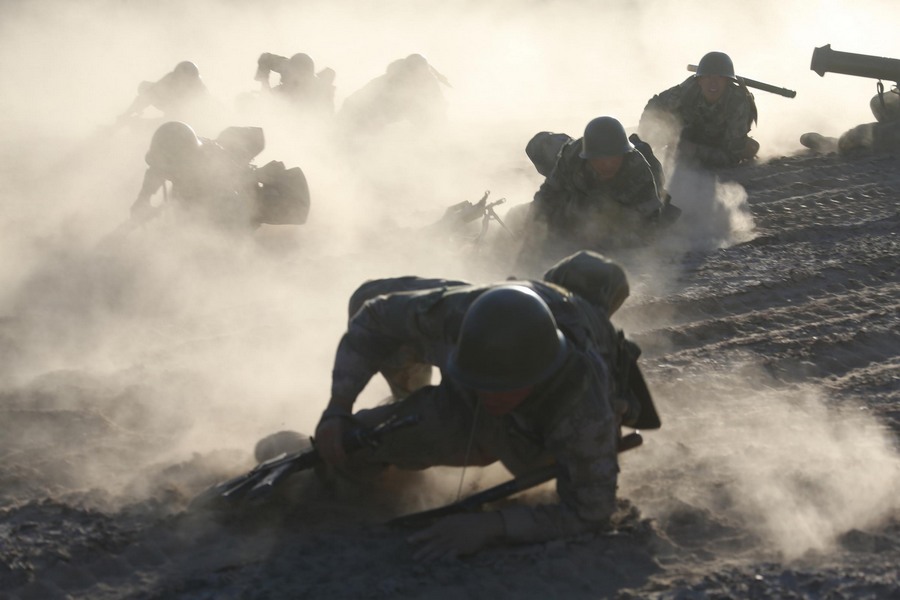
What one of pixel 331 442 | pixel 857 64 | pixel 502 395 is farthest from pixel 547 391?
pixel 857 64

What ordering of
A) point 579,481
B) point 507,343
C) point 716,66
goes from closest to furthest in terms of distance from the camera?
point 507,343
point 579,481
point 716,66

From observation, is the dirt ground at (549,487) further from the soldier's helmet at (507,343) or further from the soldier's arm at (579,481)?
the soldier's helmet at (507,343)

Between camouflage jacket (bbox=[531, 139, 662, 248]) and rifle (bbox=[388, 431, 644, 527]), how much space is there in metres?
4.07

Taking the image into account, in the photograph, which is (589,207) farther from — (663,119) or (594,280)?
(594,280)

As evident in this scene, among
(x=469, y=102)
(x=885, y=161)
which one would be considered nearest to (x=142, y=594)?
(x=885, y=161)

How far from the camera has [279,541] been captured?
4.29 meters

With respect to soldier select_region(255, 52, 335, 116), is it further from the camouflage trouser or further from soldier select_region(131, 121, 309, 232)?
the camouflage trouser

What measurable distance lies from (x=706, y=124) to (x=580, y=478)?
6.99 metres

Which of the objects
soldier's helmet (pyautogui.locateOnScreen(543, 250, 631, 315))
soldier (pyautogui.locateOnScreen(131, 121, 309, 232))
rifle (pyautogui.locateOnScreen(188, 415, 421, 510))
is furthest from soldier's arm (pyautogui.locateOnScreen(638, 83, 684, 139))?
rifle (pyautogui.locateOnScreen(188, 415, 421, 510))

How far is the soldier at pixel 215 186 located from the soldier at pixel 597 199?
1893 millimetres

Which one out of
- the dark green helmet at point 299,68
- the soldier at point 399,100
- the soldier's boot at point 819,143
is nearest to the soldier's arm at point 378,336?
the soldier's boot at point 819,143

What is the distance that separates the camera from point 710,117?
10.4 m

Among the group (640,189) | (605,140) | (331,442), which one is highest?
(605,140)

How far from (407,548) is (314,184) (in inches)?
248
